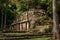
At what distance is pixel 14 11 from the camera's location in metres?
49.5

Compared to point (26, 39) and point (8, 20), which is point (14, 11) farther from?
point (26, 39)

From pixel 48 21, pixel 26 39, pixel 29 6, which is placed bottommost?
pixel 26 39

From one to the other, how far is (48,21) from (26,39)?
12.0 m

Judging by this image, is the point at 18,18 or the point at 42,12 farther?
the point at 18,18

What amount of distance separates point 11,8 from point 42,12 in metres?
19.0

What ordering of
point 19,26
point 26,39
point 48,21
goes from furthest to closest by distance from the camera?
1. point 19,26
2. point 48,21
3. point 26,39

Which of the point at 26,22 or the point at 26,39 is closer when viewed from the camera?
the point at 26,39

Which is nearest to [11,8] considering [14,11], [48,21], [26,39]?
[14,11]

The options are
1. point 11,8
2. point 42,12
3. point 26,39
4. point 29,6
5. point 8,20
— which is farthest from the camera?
point 11,8

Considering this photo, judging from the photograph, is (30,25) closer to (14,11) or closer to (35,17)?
(35,17)

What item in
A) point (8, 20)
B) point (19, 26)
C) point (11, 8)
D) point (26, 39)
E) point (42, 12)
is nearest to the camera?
point (26, 39)

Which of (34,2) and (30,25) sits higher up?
(34,2)

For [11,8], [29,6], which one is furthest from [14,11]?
[29,6]

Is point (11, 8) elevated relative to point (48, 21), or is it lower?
elevated
